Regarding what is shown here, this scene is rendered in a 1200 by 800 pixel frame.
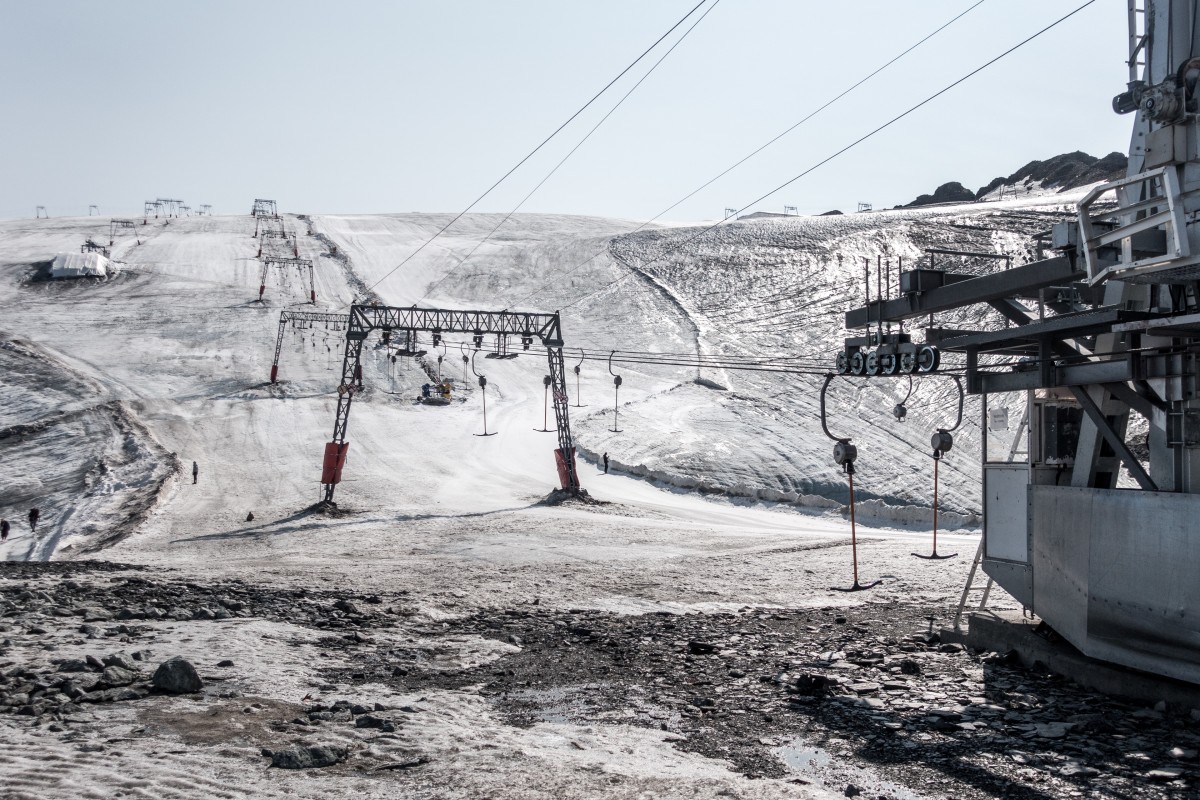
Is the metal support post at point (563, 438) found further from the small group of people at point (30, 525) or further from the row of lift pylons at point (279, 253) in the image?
the row of lift pylons at point (279, 253)

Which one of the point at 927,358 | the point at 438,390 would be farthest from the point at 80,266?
the point at 927,358

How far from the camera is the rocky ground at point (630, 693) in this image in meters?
8.50

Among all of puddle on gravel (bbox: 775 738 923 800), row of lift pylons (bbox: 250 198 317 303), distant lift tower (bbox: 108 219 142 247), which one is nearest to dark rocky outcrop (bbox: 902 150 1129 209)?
row of lift pylons (bbox: 250 198 317 303)

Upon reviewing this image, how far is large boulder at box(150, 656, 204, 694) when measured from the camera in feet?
33.3

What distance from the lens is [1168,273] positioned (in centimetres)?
952

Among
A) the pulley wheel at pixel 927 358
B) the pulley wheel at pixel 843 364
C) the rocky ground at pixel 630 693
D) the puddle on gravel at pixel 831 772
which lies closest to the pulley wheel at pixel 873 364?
the pulley wheel at pixel 843 364

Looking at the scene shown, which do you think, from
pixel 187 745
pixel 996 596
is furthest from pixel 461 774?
pixel 996 596

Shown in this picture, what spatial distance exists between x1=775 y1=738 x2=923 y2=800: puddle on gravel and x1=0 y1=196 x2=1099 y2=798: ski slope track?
48cm

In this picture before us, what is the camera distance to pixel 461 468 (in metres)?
41.3

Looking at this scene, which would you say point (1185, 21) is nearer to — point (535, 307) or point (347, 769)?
point (347, 769)

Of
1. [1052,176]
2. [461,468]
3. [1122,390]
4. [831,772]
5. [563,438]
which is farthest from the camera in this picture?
[1052,176]

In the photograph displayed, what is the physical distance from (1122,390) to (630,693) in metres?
6.56

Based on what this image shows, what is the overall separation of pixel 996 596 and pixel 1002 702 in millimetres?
7283

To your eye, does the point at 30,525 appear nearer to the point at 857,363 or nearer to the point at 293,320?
the point at 293,320
